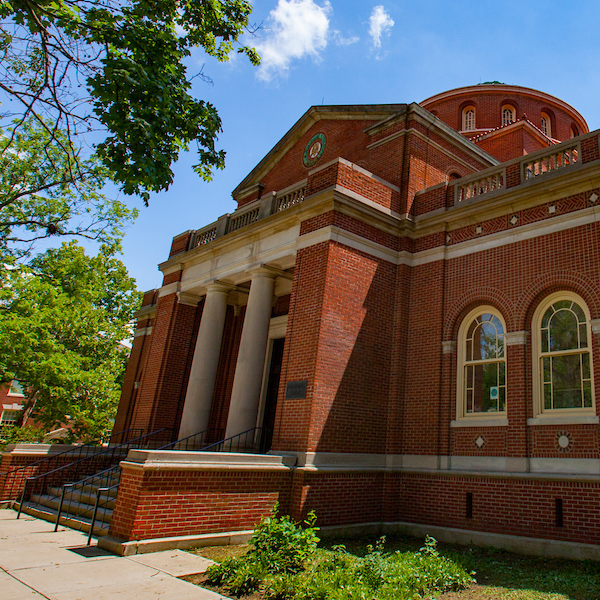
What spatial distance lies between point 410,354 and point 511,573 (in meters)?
5.79

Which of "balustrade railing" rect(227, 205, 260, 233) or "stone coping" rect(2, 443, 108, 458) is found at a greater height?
"balustrade railing" rect(227, 205, 260, 233)

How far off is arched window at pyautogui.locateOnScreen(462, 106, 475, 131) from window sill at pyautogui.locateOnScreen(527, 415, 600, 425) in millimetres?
17587

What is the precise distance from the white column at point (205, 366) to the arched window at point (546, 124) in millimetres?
17601

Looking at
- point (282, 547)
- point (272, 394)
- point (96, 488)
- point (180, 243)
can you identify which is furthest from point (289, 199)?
point (282, 547)

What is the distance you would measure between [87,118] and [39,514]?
340 inches

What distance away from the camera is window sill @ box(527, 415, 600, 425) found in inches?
379

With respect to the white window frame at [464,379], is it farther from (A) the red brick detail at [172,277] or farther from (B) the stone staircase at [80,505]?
(A) the red brick detail at [172,277]

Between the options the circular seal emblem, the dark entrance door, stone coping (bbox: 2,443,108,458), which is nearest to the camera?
stone coping (bbox: 2,443,108,458)

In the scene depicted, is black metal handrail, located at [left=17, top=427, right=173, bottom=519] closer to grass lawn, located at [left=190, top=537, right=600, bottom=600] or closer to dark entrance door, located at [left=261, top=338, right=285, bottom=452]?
dark entrance door, located at [left=261, top=338, right=285, bottom=452]

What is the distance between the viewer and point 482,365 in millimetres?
11945

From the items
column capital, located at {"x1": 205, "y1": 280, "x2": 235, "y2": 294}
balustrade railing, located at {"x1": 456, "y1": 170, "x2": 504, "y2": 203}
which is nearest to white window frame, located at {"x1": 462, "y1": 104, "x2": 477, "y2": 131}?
balustrade railing, located at {"x1": 456, "y1": 170, "x2": 504, "y2": 203}

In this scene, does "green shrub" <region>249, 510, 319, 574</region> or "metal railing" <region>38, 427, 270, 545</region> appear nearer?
"green shrub" <region>249, 510, 319, 574</region>

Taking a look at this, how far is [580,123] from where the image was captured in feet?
82.9

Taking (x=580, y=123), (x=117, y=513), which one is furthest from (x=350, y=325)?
(x=580, y=123)
